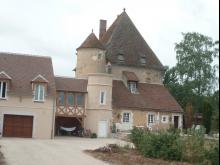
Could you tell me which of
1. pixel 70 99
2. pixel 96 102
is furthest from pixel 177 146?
pixel 96 102

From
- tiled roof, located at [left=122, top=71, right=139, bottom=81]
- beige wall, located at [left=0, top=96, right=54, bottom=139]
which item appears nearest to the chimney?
tiled roof, located at [left=122, top=71, right=139, bottom=81]

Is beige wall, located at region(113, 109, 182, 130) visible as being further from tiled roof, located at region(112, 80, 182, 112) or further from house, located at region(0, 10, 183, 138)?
tiled roof, located at region(112, 80, 182, 112)

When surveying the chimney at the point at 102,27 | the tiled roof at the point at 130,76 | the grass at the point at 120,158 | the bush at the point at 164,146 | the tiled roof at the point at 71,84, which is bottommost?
the grass at the point at 120,158

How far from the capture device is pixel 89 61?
161 ft

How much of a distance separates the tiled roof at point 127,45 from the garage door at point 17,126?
45.9 feet

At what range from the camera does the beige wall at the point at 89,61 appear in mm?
48625

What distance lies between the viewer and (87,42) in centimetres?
4859

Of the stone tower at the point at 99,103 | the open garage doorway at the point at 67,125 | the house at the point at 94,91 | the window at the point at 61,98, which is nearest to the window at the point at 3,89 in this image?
the house at the point at 94,91

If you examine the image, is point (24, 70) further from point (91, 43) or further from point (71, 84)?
point (91, 43)

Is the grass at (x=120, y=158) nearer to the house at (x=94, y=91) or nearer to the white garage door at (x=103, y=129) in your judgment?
the house at (x=94, y=91)

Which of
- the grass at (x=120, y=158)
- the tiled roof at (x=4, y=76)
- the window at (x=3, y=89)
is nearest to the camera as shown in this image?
the grass at (x=120, y=158)

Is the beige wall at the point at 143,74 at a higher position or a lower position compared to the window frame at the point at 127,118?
higher

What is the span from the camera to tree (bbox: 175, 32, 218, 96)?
5869 centimetres

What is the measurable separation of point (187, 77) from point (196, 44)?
13.9ft
